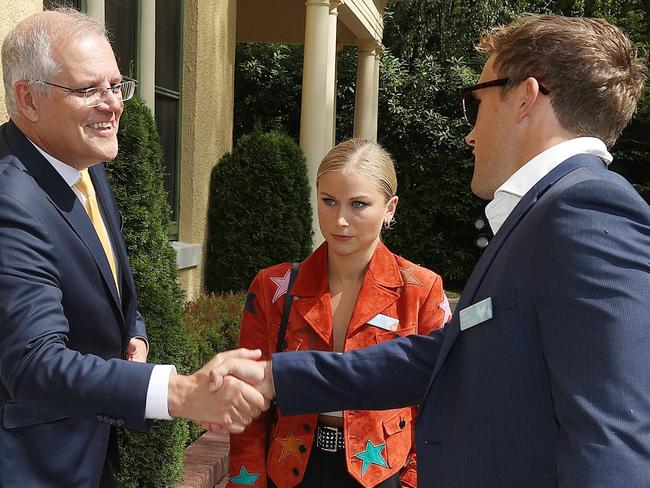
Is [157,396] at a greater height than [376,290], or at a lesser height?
Result: lesser

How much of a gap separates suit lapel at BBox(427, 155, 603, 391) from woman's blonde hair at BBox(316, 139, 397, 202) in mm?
1203

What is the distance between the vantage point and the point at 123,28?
6.35m

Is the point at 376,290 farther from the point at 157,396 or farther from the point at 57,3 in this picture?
the point at 57,3

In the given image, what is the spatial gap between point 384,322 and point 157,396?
36.0 inches

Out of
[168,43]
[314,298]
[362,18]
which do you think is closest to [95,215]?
[314,298]

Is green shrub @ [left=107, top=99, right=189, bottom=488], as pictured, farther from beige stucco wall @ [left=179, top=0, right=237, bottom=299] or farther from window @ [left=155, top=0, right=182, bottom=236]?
beige stucco wall @ [left=179, top=0, right=237, bottom=299]

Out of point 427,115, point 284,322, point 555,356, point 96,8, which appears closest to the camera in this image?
point 555,356

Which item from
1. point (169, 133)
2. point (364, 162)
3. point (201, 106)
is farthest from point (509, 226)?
point (201, 106)

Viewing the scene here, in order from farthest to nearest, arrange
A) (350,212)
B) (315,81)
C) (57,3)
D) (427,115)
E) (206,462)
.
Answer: (427,115), (315,81), (57,3), (206,462), (350,212)

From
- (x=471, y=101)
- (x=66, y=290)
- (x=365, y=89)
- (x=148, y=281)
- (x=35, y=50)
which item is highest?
(x=365, y=89)

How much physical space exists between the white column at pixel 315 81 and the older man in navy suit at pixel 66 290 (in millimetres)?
7122

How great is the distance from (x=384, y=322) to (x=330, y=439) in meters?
0.46

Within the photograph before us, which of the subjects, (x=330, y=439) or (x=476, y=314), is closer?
(x=476, y=314)

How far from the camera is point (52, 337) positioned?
1992 millimetres
